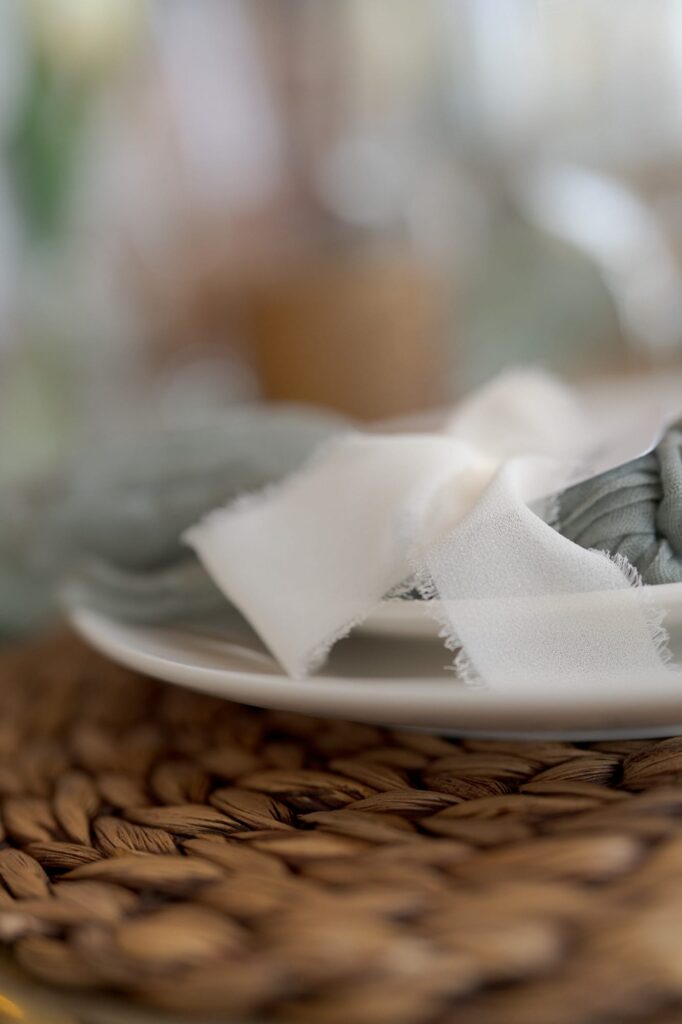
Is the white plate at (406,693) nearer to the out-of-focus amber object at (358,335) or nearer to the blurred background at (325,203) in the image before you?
the blurred background at (325,203)

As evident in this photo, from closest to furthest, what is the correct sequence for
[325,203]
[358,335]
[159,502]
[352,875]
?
[352,875]
[159,502]
[358,335]
[325,203]

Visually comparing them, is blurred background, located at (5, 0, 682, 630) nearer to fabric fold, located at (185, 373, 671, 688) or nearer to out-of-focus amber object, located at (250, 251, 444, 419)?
out-of-focus amber object, located at (250, 251, 444, 419)

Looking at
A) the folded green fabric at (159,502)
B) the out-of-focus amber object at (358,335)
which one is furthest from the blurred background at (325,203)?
the folded green fabric at (159,502)

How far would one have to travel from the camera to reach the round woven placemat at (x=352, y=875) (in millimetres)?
208

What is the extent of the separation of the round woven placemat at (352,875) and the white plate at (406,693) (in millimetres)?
20

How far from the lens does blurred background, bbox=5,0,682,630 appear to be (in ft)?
4.23

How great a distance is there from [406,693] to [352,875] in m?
0.05

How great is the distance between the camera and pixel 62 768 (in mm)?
363

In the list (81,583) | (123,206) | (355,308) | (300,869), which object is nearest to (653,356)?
(355,308)

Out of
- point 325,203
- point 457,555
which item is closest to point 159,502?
point 457,555

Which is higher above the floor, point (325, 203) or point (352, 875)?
point (325, 203)

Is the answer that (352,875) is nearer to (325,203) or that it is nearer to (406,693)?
(406,693)

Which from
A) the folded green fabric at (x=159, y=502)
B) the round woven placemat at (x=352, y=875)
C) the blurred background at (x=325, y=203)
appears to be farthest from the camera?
the blurred background at (x=325, y=203)

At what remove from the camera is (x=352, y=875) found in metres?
0.25
